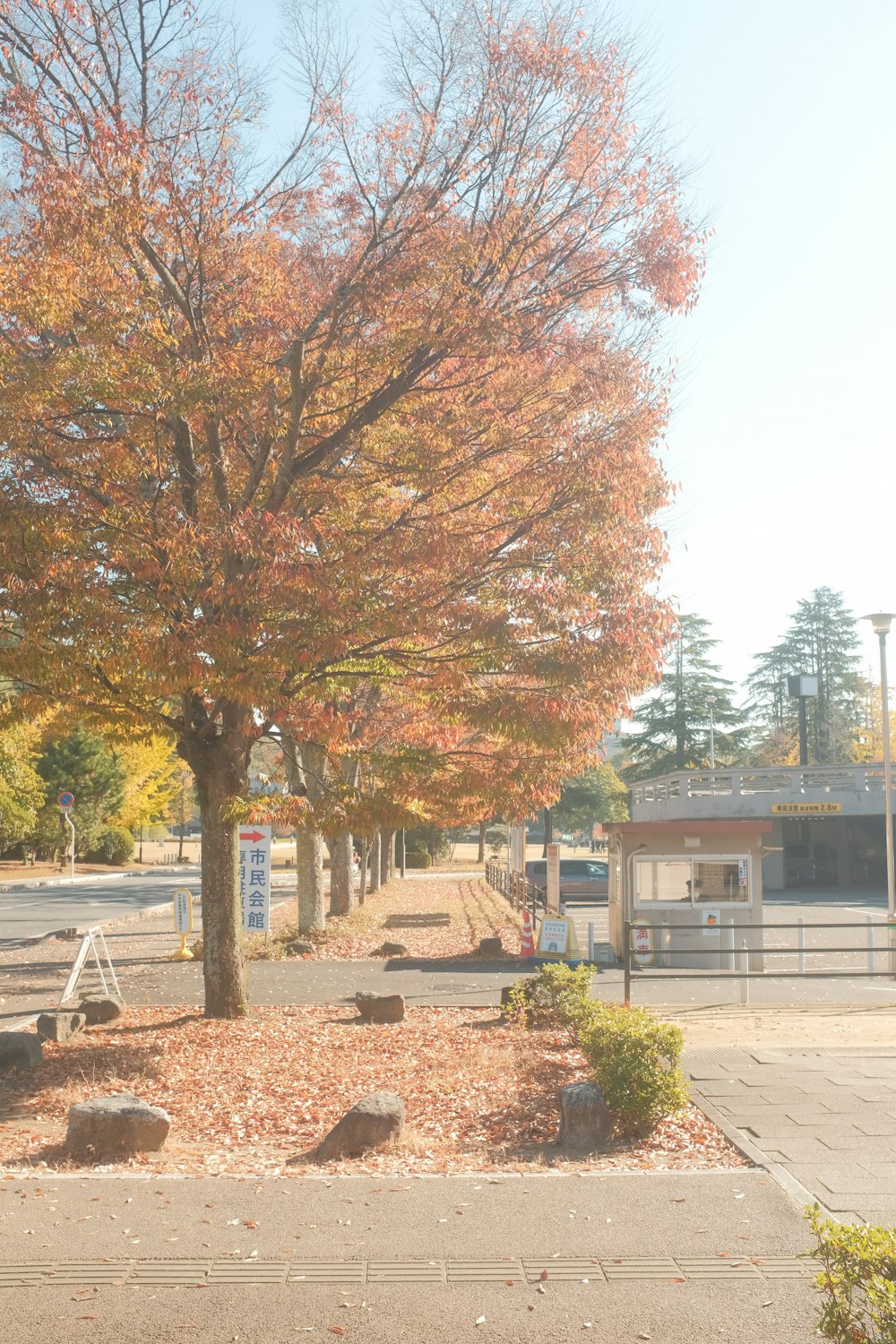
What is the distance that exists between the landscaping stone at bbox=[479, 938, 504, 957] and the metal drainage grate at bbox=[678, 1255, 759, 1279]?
1494cm

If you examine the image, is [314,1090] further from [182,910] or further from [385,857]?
[385,857]

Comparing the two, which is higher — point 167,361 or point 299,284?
point 299,284

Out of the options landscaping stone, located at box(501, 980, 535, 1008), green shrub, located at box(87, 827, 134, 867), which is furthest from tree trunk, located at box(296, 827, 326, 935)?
green shrub, located at box(87, 827, 134, 867)

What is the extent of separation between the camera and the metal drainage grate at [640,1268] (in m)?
5.02

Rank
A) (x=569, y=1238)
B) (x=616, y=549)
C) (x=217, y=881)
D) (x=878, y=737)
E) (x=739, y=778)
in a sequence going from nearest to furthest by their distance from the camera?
(x=569, y=1238) → (x=616, y=549) → (x=217, y=881) → (x=739, y=778) → (x=878, y=737)

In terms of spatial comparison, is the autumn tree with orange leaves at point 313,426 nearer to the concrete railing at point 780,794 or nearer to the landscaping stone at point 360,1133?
the landscaping stone at point 360,1133

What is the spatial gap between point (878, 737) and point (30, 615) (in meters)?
→ 64.3

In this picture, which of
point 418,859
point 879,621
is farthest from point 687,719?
point 879,621

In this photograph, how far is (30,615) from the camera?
9.97 m

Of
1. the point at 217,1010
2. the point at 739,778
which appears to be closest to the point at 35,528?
the point at 217,1010

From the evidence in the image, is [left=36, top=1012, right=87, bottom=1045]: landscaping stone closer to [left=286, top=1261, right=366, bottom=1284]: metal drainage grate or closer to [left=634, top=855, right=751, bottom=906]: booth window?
[left=286, top=1261, right=366, bottom=1284]: metal drainage grate

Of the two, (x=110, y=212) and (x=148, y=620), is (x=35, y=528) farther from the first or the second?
(x=110, y=212)

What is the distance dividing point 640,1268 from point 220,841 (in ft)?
26.2

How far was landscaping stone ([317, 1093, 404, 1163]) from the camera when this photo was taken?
7410 mm
